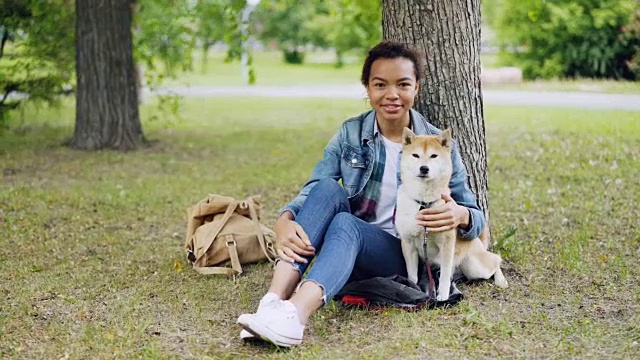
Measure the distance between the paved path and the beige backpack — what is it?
311 inches

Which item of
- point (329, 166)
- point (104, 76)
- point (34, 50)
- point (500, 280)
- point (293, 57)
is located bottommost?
point (500, 280)

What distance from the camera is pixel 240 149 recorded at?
1157 centimetres

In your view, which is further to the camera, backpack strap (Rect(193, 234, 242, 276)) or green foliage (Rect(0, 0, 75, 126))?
green foliage (Rect(0, 0, 75, 126))

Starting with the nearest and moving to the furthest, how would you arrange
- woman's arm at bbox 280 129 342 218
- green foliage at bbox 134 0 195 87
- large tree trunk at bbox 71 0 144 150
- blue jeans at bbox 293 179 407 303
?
blue jeans at bbox 293 179 407 303 < woman's arm at bbox 280 129 342 218 < large tree trunk at bbox 71 0 144 150 < green foliage at bbox 134 0 195 87

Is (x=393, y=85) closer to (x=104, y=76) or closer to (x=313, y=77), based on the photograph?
(x=104, y=76)

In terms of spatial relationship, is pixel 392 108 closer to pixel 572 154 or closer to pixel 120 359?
pixel 120 359

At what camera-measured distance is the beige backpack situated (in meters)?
5.38

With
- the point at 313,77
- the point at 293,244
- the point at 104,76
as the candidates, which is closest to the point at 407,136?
the point at 293,244

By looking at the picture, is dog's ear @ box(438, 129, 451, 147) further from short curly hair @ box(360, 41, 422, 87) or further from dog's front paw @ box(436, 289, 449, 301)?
dog's front paw @ box(436, 289, 449, 301)

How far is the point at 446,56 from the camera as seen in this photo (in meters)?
5.17

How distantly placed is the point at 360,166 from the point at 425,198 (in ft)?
1.66

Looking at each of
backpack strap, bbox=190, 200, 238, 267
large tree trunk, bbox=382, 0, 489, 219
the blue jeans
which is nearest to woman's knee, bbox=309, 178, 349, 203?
the blue jeans

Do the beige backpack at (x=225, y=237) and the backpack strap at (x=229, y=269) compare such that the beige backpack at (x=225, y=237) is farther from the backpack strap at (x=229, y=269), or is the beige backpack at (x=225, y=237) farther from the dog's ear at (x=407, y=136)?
the dog's ear at (x=407, y=136)

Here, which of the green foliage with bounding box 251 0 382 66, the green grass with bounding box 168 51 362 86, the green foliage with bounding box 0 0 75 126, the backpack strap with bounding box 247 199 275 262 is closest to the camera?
the backpack strap with bounding box 247 199 275 262
